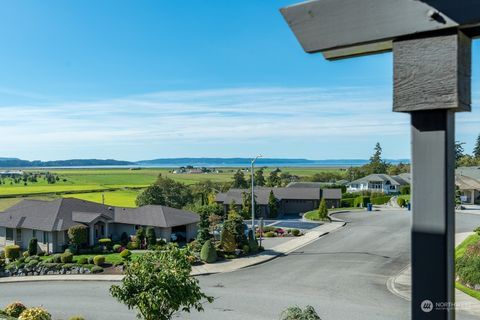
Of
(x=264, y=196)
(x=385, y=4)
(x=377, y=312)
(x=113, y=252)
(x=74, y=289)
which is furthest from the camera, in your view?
(x=264, y=196)

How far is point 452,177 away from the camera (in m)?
1.92

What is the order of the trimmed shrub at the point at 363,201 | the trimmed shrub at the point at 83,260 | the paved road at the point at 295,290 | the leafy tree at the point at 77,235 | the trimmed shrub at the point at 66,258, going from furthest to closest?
the trimmed shrub at the point at 363,201
the leafy tree at the point at 77,235
the trimmed shrub at the point at 66,258
the trimmed shrub at the point at 83,260
the paved road at the point at 295,290

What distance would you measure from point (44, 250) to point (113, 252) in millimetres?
6647

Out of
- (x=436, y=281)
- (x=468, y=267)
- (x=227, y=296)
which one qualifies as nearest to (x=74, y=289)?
(x=227, y=296)

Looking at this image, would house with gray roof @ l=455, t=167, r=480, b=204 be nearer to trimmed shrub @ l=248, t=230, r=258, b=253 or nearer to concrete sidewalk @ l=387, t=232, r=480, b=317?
concrete sidewalk @ l=387, t=232, r=480, b=317

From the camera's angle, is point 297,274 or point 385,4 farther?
point 297,274

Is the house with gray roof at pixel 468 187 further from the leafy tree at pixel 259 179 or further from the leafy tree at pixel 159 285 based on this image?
the leafy tree at pixel 159 285

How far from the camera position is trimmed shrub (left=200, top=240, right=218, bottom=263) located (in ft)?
97.8

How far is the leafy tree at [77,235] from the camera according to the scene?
34.3 meters

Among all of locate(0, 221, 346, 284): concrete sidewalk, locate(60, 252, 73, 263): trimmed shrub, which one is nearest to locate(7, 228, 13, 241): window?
locate(60, 252, 73, 263): trimmed shrub

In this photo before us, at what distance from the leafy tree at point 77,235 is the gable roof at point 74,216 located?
1.74m

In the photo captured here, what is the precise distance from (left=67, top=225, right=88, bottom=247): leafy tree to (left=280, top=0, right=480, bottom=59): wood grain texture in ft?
118

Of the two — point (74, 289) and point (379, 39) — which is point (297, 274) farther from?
point (379, 39)

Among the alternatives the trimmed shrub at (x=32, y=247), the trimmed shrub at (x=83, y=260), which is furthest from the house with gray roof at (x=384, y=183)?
the trimmed shrub at (x=32, y=247)
